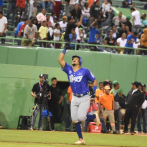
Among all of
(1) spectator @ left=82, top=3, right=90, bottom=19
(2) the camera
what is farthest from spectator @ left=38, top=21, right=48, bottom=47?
(2) the camera

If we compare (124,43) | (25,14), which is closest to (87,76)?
(124,43)

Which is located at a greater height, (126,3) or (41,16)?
(126,3)

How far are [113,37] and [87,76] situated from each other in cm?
1191

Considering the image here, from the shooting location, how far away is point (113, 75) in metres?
20.9

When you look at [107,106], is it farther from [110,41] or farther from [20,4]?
[20,4]

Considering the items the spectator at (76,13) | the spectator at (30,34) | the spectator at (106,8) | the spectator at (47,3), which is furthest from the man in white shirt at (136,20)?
the spectator at (30,34)

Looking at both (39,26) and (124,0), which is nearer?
(39,26)

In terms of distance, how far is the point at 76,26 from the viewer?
20.8 m

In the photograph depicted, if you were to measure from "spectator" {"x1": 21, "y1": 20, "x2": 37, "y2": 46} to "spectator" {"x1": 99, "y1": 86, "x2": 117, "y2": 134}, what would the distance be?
16.3 feet

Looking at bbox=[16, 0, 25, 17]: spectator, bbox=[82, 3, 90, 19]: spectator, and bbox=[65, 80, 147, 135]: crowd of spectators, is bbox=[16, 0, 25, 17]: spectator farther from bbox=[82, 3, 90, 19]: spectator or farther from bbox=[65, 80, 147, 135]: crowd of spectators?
bbox=[65, 80, 147, 135]: crowd of spectators

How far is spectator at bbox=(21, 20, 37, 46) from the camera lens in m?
20.1

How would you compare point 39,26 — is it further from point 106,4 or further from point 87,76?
point 87,76

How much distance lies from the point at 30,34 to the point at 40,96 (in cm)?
501

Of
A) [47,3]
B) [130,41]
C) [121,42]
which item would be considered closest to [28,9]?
[47,3]
